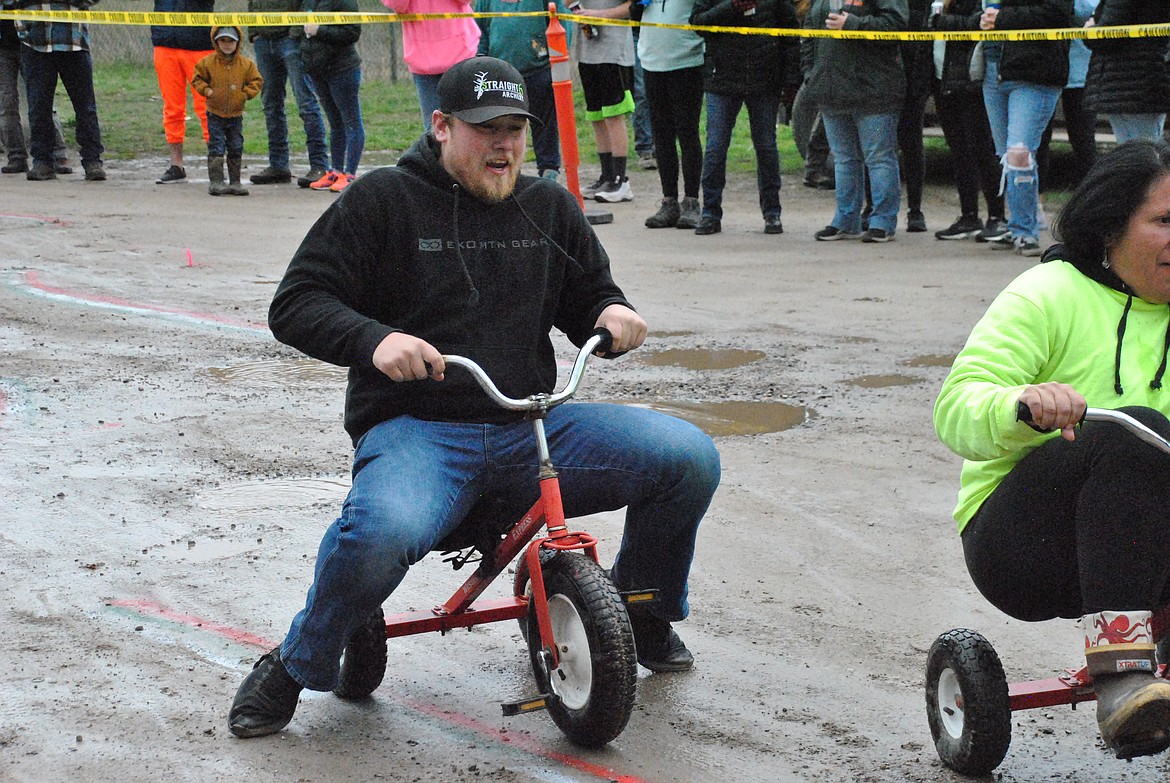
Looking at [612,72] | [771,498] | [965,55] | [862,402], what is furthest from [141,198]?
[771,498]

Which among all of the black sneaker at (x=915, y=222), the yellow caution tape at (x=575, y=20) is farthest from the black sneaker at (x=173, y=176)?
the black sneaker at (x=915, y=222)

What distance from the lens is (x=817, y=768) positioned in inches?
138

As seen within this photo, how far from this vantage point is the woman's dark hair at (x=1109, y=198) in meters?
3.34

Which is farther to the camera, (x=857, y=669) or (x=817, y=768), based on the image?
(x=857, y=669)

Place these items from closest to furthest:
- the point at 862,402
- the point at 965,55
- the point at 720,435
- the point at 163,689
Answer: the point at 163,689, the point at 720,435, the point at 862,402, the point at 965,55

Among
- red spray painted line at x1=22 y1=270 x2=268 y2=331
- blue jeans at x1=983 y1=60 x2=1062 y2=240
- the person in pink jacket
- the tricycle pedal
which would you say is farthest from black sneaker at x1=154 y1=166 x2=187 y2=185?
the tricycle pedal

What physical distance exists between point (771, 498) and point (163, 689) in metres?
2.41

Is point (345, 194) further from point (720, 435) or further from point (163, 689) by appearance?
point (720, 435)

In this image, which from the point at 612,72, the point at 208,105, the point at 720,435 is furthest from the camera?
the point at 208,105

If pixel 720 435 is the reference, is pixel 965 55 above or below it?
above

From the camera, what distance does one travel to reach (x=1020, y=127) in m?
9.67

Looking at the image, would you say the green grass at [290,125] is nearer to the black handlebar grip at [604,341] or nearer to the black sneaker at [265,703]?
the black handlebar grip at [604,341]

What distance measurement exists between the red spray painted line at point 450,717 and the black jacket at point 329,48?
863cm

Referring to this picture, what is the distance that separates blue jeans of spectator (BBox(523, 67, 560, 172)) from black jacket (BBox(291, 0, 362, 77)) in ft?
6.13
